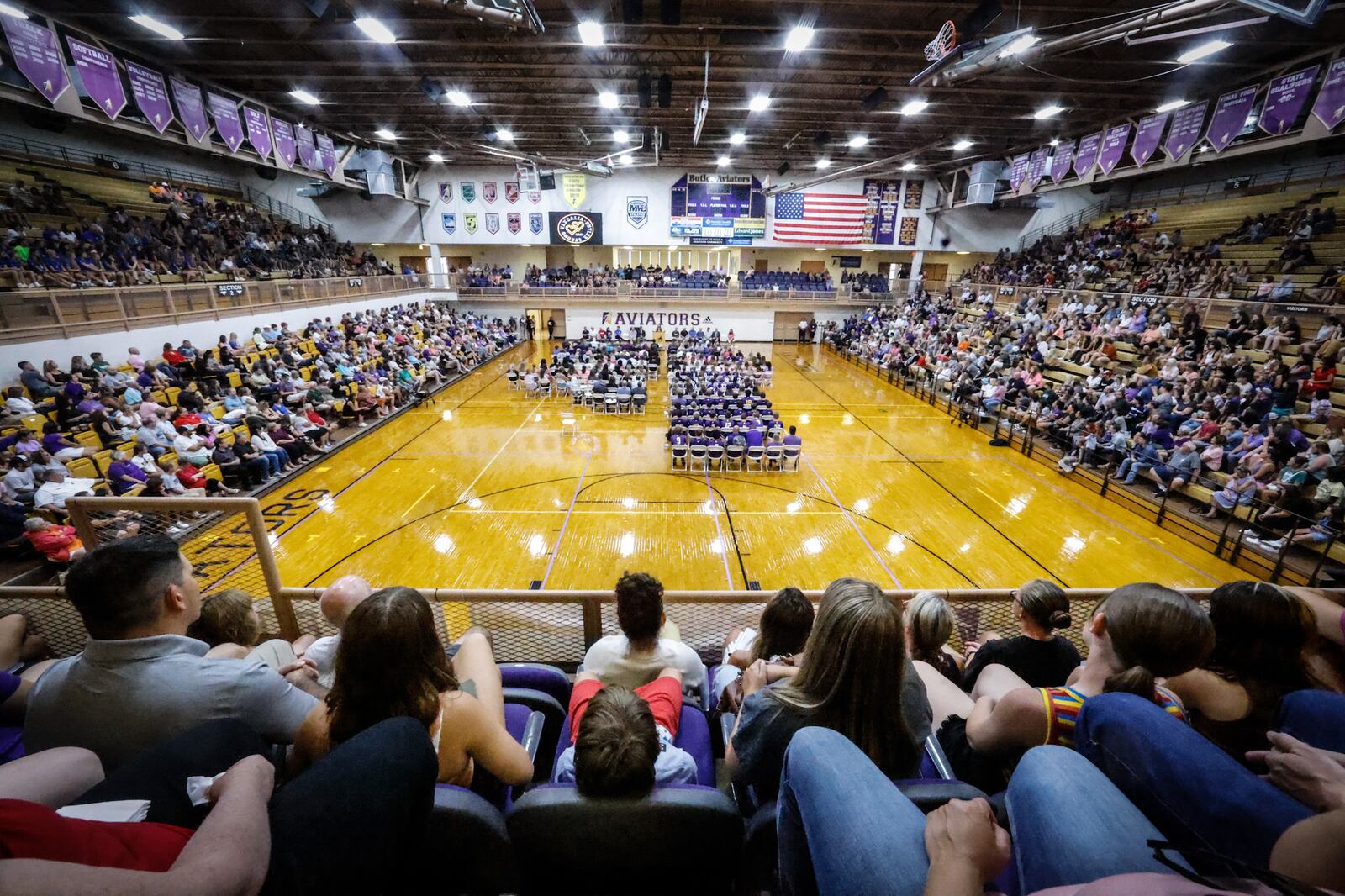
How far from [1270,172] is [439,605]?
26181 millimetres

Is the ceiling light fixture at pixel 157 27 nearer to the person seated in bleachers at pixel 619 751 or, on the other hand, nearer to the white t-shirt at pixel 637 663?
the white t-shirt at pixel 637 663

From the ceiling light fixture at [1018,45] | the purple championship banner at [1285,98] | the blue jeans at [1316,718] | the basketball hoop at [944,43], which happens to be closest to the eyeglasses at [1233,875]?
the blue jeans at [1316,718]

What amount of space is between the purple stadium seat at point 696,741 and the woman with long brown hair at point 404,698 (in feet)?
1.29

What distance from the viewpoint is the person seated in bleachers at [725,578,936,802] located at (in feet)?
4.52

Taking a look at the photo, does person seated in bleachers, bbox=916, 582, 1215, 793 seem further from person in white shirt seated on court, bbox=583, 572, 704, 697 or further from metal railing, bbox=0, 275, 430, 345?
metal railing, bbox=0, 275, 430, 345

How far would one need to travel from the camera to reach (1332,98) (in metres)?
9.95

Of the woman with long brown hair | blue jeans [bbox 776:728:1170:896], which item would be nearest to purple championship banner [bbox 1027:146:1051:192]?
blue jeans [bbox 776:728:1170:896]

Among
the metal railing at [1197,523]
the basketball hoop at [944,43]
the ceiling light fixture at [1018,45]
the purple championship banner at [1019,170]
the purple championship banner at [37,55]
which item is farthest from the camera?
the purple championship banner at [1019,170]

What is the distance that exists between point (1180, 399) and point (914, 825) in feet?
46.5

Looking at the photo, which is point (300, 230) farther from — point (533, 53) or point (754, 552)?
point (754, 552)

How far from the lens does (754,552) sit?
7.49m

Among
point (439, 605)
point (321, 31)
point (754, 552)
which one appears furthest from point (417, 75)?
point (439, 605)

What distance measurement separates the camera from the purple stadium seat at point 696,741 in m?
1.92

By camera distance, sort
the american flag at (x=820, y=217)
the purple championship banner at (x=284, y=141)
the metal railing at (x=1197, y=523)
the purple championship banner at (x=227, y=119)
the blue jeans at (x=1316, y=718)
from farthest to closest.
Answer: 1. the american flag at (x=820, y=217)
2. the purple championship banner at (x=284, y=141)
3. the purple championship banner at (x=227, y=119)
4. the metal railing at (x=1197, y=523)
5. the blue jeans at (x=1316, y=718)
